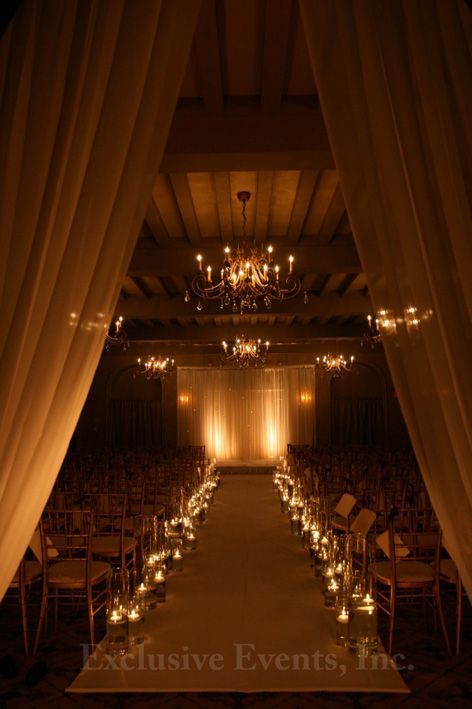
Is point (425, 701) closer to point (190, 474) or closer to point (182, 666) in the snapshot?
point (182, 666)

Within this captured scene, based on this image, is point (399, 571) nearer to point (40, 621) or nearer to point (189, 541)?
point (40, 621)

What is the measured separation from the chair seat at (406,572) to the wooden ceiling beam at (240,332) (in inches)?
399

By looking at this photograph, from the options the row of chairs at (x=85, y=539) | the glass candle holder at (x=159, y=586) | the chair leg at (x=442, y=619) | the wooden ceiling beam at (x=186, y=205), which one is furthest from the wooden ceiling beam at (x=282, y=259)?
the chair leg at (x=442, y=619)

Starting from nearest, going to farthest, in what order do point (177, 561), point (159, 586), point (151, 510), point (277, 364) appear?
1. point (159, 586)
2. point (177, 561)
3. point (151, 510)
4. point (277, 364)

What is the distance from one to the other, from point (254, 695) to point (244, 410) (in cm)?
1653

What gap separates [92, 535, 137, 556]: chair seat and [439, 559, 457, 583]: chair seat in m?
2.87

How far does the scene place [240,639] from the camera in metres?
4.07

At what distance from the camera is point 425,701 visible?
3.33 m

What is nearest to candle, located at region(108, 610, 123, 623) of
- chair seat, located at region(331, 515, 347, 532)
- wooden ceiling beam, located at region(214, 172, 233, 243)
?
chair seat, located at region(331, 515, 347, 532)

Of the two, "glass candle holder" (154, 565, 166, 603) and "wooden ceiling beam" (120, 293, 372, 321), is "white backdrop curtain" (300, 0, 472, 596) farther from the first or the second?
"wooden ceiling beam" (120, 293, 372, 321)

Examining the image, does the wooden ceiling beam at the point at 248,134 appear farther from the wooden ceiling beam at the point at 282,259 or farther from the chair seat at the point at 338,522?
the chair seat at the point at 338,522

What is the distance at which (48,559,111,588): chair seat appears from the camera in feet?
14.5

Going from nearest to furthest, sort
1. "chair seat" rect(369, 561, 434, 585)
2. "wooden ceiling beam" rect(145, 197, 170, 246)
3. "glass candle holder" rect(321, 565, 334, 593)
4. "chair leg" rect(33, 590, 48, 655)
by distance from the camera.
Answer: "chair leg" rect(33, 590, 48, 655) → "chair seat" rect(369, 561, 434, 585) → "glass candle holder" rect(321, 565, 334, 593) → "wooden ceiling beam" rect(145, 197, 170, 246)

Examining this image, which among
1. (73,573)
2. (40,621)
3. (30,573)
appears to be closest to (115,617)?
(40,621)
